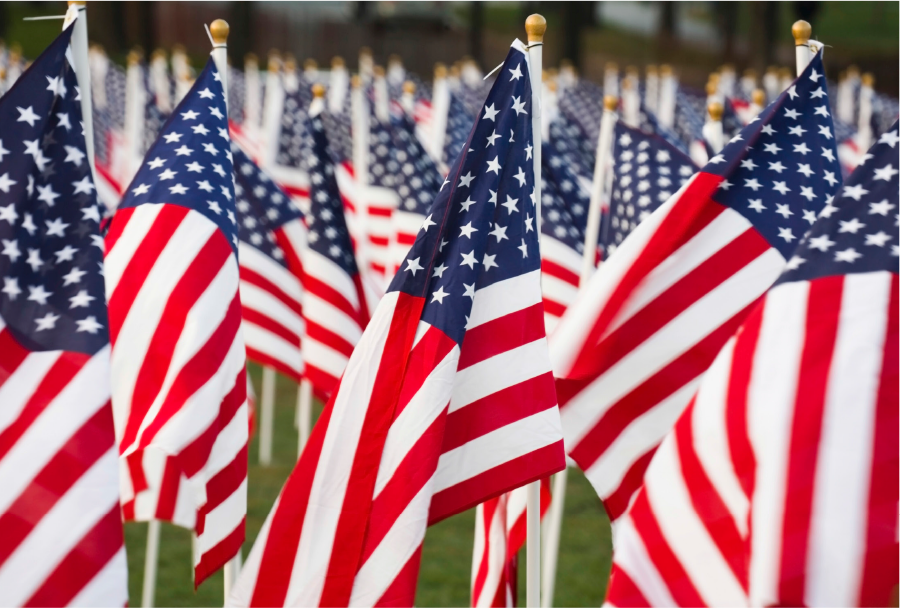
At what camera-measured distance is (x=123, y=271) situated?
4.88 metres

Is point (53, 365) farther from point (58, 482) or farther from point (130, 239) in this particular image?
point (130, 239)

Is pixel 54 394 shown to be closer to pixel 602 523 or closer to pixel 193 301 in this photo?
pixel 193 301

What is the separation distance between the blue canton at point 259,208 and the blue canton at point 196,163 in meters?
2.67

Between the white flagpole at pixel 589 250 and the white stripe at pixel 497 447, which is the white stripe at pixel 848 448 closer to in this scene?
the white stripe at pixel 497 447

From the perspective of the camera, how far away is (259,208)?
26.6ft

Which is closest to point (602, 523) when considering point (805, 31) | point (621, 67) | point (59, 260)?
point (805, 31)

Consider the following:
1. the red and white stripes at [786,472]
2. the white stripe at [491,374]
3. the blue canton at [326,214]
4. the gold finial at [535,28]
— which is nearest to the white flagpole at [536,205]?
the gold finial at [535,28]

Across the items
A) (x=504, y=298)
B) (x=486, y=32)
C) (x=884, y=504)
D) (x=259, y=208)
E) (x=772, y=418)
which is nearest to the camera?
(x=884, y=504)

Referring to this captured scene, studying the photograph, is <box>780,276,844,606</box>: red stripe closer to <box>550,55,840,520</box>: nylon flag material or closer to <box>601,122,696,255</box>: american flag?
<box>550,55,840,520</box>: nylon flag material

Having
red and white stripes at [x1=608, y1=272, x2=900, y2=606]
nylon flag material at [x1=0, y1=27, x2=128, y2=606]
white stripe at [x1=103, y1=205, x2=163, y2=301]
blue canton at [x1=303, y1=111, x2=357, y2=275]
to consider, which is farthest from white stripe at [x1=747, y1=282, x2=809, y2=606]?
blue canton at [x1=303, y1=111, x2=357, y2=275]

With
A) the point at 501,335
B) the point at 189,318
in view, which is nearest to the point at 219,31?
the point at 189,318

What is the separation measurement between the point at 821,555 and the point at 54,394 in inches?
96.2

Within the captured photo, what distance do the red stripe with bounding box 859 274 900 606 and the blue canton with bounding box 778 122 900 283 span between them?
35 centimetres

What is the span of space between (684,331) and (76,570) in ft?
8.15
